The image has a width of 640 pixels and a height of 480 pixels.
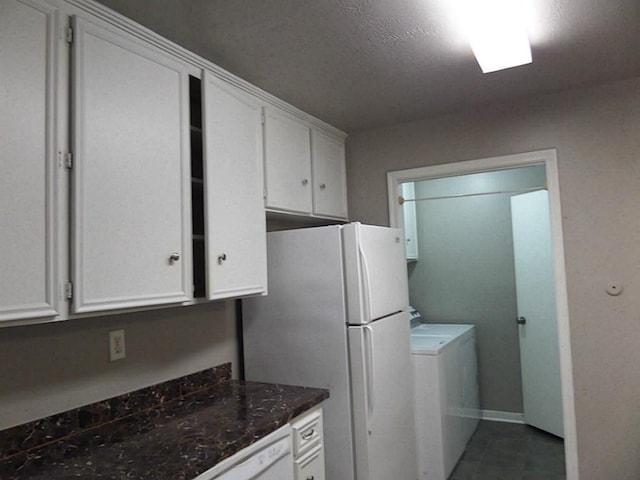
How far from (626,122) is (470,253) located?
1.99 meters

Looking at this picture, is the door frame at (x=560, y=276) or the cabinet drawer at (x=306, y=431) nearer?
the cabinet drawer at (x=306, y=431)

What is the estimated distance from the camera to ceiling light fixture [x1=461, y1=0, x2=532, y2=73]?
169 centimetres

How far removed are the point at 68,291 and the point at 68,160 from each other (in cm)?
40

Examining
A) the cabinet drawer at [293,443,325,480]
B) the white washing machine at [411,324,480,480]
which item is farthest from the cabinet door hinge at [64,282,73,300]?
the white washing machine at [411,324,480,480]

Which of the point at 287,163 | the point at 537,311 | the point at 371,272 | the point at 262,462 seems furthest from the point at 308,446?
the point at 537,311

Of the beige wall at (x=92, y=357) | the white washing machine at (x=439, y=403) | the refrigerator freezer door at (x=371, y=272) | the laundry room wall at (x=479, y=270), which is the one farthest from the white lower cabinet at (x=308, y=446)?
the laundry room wall at (x=479, y=270)

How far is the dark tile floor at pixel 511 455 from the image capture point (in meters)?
3.17

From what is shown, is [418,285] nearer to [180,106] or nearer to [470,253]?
[470,253]

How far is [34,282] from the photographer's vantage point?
130cm

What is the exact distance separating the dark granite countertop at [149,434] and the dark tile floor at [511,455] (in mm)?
1825

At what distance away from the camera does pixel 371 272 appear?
2443mm

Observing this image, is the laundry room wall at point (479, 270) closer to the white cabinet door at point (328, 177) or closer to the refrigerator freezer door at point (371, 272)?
the white cabinet door at point (328, 177)

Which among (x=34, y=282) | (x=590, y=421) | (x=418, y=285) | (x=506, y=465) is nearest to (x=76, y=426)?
(x=34, y=282)

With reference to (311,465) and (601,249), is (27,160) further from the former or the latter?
(601,249)
